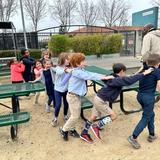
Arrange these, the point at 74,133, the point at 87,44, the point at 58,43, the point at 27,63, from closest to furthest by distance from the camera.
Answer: the point at 74,133 → the point at 27,63 → the point at 58,43 → the point at 87,44

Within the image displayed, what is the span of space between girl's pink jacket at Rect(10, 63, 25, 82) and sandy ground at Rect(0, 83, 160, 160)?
1486mm

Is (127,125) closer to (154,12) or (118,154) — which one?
(118,154)

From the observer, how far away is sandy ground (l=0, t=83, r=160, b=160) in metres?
3.30

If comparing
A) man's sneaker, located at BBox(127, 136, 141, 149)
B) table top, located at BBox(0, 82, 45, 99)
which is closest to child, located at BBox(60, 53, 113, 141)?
man's sneaker, located at BBox(127, 136, 141, 149)

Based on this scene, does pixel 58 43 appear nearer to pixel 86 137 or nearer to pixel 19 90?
pixel 19 90

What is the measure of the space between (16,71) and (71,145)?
8.63 feet

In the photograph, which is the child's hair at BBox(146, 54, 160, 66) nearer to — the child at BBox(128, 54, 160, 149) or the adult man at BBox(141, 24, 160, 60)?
the child at BBox(128, 54, 160, 149)

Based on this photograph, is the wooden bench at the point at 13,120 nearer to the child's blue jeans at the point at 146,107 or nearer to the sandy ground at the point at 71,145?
the sandy ground at the point at 71,145

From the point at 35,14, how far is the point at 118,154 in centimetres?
3233

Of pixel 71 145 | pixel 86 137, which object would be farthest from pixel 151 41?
pixel 71 145

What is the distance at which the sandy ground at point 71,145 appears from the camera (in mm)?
3297

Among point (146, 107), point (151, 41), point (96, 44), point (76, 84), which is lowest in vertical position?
point (146, 107)

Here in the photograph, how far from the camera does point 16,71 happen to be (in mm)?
5539

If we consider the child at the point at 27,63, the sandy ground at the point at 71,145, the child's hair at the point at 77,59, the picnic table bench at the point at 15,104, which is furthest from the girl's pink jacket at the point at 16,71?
the child's hair at the point at 77,59
